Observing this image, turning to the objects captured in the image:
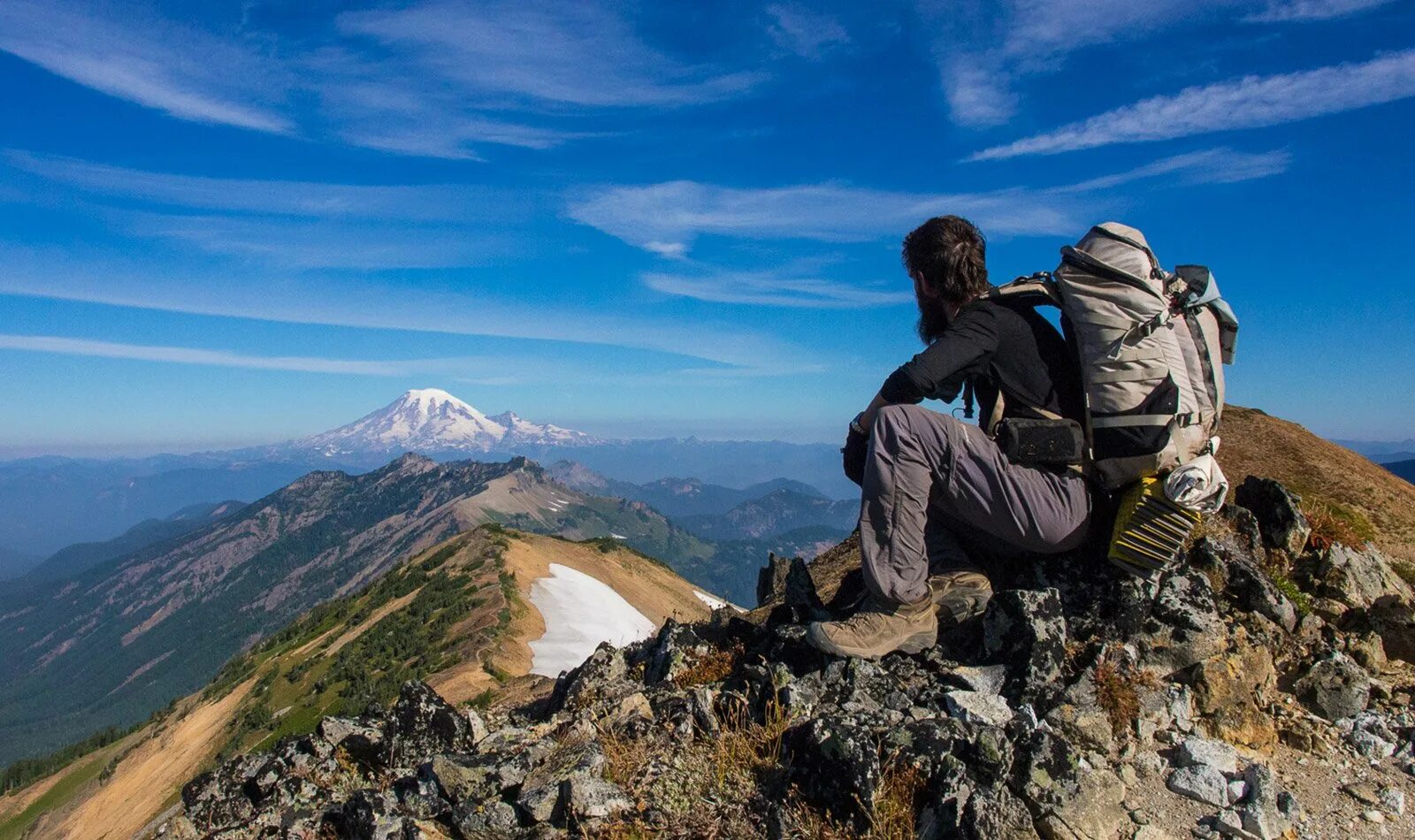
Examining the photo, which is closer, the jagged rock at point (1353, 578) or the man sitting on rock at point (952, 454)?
the man sitting on rock at point (952, 454)

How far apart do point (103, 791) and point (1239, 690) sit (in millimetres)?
81055

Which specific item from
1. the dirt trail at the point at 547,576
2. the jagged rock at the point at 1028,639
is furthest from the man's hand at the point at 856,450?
the dirt trail at the point at 547,576

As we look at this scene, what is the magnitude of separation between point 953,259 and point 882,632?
3.20 m

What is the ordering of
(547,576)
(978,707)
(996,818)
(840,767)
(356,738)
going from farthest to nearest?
(547,576)
(356,738)
(978,707)
(840,767)
(996,818)

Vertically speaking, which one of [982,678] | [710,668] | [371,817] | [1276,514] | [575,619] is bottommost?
[575,619]

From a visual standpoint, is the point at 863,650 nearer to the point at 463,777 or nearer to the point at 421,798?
the point at 463,777

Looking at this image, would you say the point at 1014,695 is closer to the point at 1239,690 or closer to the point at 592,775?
the point at 1239,690

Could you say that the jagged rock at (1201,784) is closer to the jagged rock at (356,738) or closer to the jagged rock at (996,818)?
the jagged rock at (996,818)

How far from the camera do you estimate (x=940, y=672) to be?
19.9 ft

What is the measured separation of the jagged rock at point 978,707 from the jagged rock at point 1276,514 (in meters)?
4.01

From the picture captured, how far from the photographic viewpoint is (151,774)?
5609cm

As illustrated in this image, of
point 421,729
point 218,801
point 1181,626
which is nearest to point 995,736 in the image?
point 1181,626

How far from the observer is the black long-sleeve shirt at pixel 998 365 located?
5.57m

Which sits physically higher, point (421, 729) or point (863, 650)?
point (863, 650)
